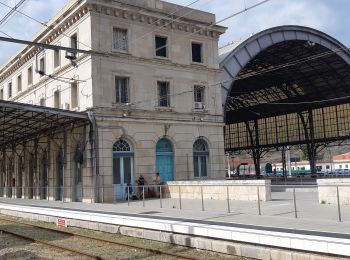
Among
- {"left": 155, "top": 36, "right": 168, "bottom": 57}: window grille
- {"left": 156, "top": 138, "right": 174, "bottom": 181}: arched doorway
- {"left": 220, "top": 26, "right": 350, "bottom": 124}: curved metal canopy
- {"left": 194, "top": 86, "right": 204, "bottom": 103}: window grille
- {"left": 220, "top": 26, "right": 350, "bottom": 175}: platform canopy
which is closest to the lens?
{"left": 156, "top": 138, "right": 174, "bottom": 181}: arched doorway

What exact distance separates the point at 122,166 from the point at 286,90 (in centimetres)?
3041

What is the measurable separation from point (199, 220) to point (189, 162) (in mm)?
17835

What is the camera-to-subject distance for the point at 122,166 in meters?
30.2

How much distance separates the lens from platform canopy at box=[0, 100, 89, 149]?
26694 mm

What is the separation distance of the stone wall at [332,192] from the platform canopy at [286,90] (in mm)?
16908

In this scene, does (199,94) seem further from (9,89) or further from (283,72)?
(9,89)

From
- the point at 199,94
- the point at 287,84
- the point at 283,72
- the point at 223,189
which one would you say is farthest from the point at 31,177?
the point at 287,84

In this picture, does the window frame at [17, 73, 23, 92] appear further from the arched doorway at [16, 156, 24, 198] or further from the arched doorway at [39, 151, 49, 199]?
the arched doorway at [39, 151, 49, 199]

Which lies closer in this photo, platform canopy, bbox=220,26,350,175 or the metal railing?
the metal railing

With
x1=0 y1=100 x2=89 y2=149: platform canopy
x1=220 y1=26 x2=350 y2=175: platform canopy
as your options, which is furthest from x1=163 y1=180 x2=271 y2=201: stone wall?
x1=220 y1=26 x2=350 y2=175: platform canopy

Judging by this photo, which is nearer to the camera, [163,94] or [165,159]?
[165,159]

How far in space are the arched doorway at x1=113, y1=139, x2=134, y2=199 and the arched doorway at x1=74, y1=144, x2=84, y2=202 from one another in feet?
7.38

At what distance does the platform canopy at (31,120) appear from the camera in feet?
87.6

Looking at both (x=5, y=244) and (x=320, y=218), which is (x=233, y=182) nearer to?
(x=320, y=218)
